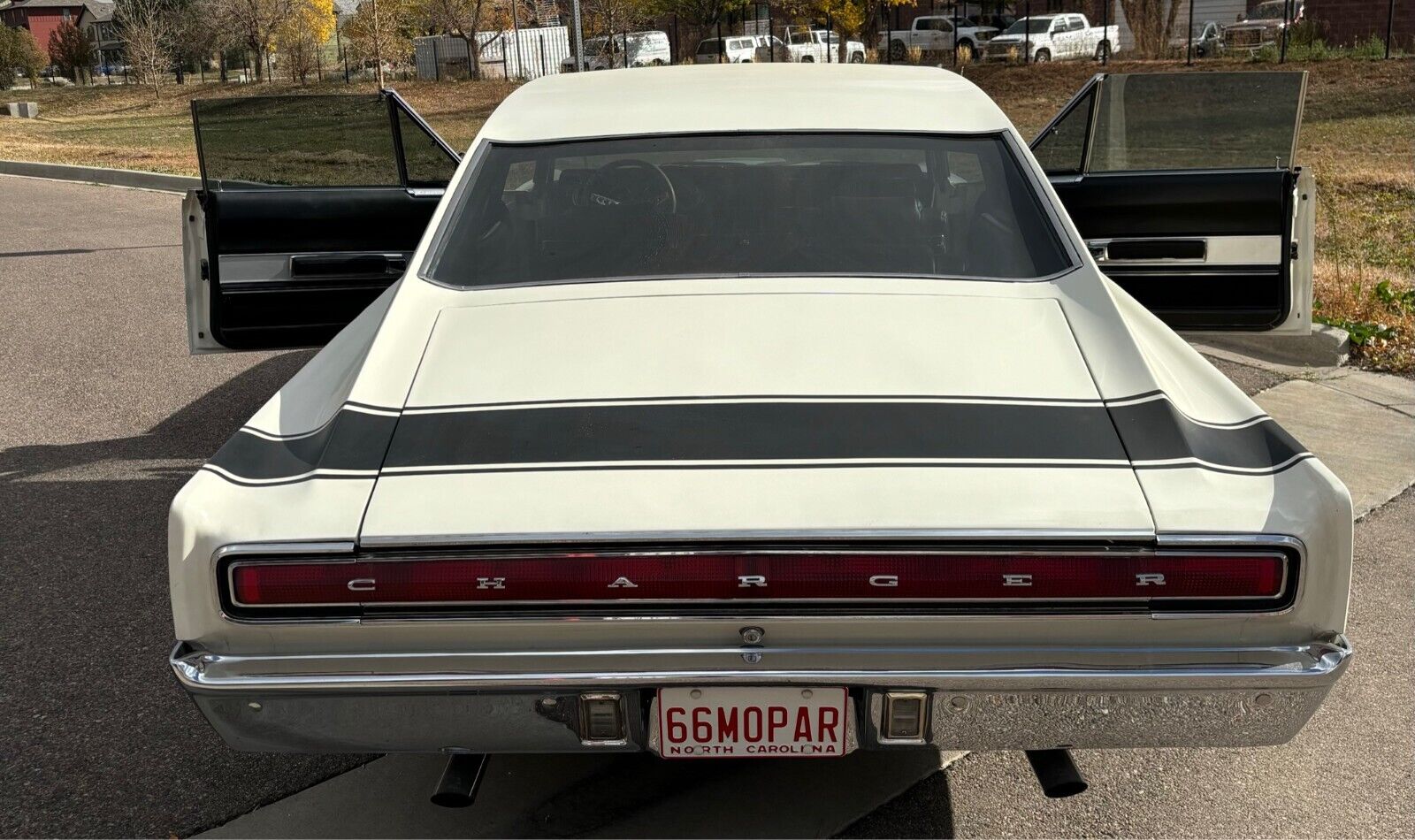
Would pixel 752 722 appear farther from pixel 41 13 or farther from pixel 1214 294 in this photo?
pixel 41 13

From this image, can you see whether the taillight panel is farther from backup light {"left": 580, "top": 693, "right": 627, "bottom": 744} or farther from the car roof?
the car roof

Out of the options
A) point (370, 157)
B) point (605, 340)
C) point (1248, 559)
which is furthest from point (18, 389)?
point (1248, 559)

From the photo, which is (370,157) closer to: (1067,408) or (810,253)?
(810,253)

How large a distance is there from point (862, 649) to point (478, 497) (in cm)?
77

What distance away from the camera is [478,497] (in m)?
2.35

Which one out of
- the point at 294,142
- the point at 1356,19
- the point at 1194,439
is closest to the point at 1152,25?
the point at 1356,19

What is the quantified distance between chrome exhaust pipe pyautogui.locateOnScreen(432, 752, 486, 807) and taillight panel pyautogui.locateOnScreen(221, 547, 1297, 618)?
1.50ft

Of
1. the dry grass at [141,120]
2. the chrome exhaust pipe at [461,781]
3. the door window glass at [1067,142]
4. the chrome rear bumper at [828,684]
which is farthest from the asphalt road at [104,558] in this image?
the dry grass at [141,120]

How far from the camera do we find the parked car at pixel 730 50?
37625 mm

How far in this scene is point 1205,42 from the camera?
30953 millimetres

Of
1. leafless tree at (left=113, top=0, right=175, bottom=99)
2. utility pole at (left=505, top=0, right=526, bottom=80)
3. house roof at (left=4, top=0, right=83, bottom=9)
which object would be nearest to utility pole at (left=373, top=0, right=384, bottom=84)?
utility pole at (left=505, top=0, right=526, bottom=80)

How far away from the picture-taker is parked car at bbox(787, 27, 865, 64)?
117 feet

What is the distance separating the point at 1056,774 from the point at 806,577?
80 centimetres

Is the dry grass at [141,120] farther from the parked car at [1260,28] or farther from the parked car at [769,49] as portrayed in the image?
the parked car at [1260,28]
